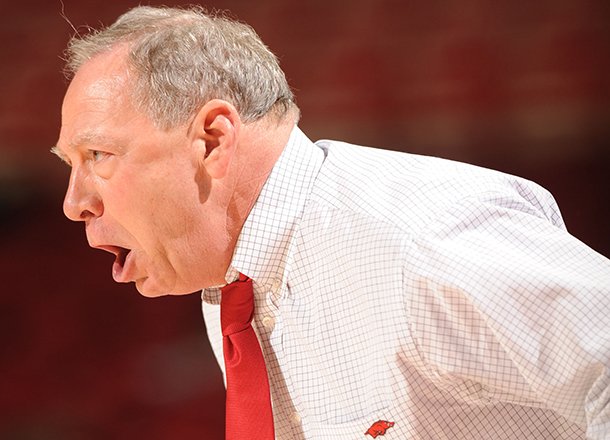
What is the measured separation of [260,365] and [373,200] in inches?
11.1

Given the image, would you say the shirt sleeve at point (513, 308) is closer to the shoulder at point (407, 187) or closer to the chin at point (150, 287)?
the shoulder at point (407, 187)

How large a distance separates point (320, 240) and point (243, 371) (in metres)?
0.22

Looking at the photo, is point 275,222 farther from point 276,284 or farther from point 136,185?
point 136,185

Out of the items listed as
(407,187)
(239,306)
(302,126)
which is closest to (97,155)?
(239,306)

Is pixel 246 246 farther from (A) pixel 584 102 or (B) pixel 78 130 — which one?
(A) pixel 584 102

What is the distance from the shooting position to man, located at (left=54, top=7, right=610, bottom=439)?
106 cm

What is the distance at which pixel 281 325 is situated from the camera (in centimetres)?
127

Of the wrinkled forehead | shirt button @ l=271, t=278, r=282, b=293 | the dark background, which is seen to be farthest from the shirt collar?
the dark background

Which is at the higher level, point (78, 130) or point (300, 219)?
point (78, 130)

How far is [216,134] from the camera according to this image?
1235mm

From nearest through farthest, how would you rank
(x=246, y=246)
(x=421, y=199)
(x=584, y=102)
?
(x=421, y=199), (x=246, y=246), (x=584, y=102)

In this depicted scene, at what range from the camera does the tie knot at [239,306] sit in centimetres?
129

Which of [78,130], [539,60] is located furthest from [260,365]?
[539,60]

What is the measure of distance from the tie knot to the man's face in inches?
1.7
